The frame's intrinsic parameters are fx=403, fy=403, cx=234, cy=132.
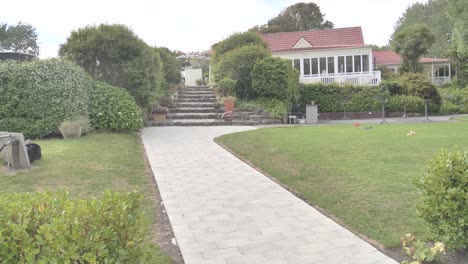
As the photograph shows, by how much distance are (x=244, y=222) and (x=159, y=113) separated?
1296cm

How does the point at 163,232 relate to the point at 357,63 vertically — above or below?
below

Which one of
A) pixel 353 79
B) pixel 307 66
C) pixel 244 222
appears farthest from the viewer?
pixel 307 66

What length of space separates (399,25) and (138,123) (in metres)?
53.3

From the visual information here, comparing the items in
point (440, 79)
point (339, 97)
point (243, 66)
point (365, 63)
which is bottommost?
point (339, 97)

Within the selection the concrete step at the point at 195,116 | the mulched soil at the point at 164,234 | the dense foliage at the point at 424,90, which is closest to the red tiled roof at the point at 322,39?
the dense foliage at the point at 424,90

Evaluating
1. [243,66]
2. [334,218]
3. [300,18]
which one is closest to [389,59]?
[300,18]

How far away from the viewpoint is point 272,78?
1795 centimetres

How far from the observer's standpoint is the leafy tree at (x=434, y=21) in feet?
160

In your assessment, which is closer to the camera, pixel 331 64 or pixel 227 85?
pixel 227 85

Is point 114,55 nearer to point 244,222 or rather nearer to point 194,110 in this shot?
point 194,110

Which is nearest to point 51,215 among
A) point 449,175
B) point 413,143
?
point 449,175

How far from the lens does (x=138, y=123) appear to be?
12.5 m

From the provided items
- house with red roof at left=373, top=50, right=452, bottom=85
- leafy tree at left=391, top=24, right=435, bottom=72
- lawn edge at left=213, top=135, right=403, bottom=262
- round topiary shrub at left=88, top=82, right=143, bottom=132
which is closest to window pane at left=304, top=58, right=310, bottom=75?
leafy tree at left=391, top=24, right=435, bottom=72

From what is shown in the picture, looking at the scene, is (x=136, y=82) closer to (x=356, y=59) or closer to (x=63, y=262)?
(x=63, y=262)
